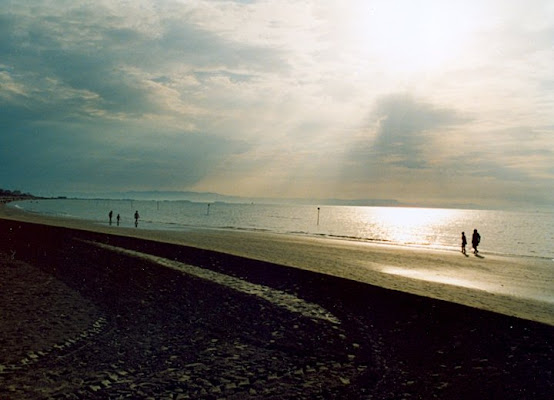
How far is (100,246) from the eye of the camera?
30.4 metres

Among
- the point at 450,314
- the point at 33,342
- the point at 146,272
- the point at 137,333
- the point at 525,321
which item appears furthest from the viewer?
the point at 146,272

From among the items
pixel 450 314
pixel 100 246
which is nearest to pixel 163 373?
pixel 450 314

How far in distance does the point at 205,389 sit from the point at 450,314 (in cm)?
826

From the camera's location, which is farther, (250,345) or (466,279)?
(466,279)

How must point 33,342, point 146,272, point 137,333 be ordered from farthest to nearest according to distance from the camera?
point 146,272, point 137,333, point 33,342

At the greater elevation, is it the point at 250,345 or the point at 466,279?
the point at 250,345

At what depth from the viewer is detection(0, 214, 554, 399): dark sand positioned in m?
7.89

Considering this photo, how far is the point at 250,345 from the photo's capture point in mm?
10336

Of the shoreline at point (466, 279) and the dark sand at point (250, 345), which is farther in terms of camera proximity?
the shoreline at point (466, 279)

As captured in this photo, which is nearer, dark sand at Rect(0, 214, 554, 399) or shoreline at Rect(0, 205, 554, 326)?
dark sand at Rect(0, 214, 554, 399)

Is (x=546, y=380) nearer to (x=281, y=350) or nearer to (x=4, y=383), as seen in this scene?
(x=281, y=350)

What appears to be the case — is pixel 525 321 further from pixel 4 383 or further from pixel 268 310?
pixel 4 383

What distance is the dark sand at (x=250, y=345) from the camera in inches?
311

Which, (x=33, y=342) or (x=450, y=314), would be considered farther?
(x=450, y=314)
